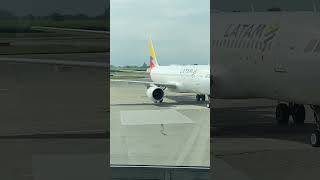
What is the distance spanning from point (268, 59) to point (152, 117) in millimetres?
816

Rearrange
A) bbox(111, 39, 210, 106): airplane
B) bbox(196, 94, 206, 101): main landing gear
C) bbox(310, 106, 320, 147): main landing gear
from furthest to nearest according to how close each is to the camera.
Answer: bbox(310, 106, 320, 147): main landing gear < bbox(196, 94, 206, 101): main landing gear < bbox(111, 39, 210, 106): airplane

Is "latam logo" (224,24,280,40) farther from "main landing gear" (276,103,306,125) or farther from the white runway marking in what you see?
the white runway marking

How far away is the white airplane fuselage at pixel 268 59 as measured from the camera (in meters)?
2.92

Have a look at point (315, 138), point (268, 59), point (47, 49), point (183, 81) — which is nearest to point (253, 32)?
point (268, 59)

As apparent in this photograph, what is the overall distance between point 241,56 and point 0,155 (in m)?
1.55

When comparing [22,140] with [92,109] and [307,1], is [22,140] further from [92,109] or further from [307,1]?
[307,1]

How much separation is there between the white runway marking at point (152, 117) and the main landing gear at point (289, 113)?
0.59 m

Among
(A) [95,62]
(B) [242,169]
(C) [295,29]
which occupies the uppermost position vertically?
(C) [295,29]

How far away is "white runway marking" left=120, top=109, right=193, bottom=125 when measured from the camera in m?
3.11

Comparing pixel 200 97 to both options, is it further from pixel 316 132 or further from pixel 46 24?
pixel 46 24

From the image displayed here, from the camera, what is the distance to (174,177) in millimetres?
2436

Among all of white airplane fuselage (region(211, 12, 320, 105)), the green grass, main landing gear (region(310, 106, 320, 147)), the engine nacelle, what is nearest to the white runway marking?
the engine nacelle

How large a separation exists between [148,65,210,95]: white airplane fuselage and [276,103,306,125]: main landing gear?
0.45 metres

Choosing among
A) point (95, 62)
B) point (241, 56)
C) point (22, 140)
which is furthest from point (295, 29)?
point (22, 140)
